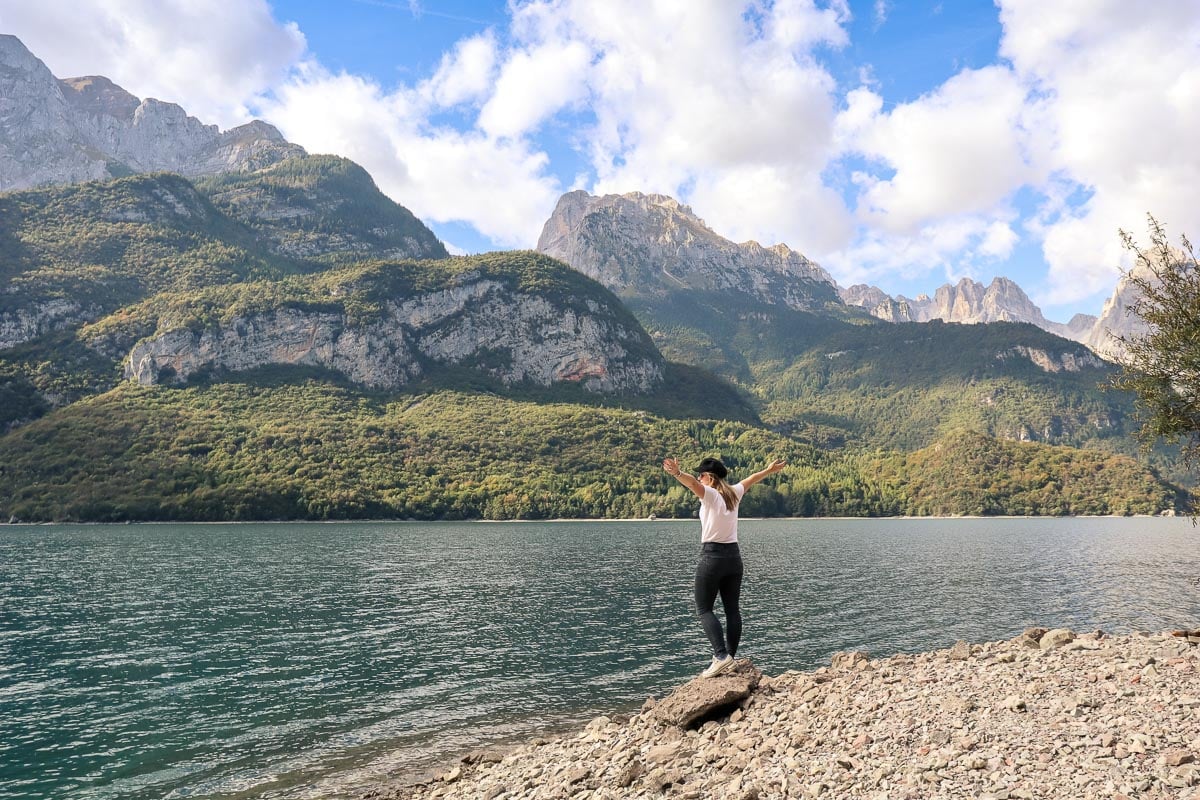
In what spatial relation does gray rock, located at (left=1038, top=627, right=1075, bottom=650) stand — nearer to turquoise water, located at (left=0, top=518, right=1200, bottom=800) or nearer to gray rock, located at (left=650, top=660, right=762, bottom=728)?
gray rock, located at (left=650, top=660, right=762, bottom=728)

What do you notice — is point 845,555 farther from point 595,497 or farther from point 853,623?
point 595,497

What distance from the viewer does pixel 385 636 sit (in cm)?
4053

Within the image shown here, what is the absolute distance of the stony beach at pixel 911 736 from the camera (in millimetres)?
9820

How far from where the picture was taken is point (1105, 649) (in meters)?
16.6

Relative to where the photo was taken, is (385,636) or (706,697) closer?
(706,697)

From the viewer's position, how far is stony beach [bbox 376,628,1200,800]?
9820 mm

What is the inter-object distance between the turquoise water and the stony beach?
7.80 m

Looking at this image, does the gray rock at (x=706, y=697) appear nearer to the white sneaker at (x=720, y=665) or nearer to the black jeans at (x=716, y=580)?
the white sneaker at (x=720, y=665)

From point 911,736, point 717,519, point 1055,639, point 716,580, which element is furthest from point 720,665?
point 1055,639

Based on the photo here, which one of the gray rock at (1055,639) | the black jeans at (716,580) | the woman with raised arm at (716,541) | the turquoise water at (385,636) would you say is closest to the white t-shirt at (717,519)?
the woman with raised arm at (716,541)

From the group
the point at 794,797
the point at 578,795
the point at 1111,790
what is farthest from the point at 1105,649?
the point at 578,795

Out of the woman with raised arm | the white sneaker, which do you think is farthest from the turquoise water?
the woman with raised arm

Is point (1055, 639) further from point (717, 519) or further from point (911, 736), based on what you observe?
point (717, 519)

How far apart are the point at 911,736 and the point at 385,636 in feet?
113
